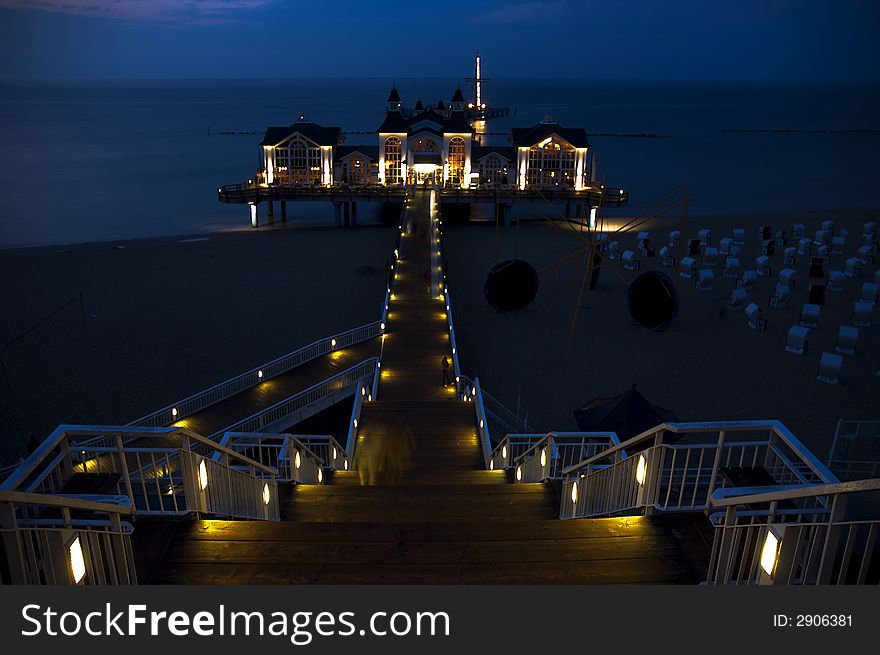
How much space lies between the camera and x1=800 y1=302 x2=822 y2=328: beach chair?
Result: 920 inches

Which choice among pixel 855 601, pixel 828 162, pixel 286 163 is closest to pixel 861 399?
pixel 855 601

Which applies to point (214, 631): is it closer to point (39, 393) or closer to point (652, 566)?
point (652, 566)

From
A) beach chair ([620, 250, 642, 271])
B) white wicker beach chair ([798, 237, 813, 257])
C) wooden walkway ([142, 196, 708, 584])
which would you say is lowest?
beach chair ([620, 250, 642, 271])

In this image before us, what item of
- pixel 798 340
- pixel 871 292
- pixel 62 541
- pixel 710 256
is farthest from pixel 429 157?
pixel 62 541

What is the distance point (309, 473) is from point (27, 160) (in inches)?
3334

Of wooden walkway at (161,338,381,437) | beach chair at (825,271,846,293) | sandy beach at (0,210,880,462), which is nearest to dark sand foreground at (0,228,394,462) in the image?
sandy beach at (0,210,880,462)

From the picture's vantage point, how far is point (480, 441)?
1263 centimetres

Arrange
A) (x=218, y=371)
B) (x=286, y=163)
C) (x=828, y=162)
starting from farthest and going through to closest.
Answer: (x=828, y=162), (x=286, y=163), (x=218, y=371)

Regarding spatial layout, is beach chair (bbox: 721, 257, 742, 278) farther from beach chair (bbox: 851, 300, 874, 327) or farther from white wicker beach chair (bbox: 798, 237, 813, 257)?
beach chair (bbox: 851, 300, 874, 327)

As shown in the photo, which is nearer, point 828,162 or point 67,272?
point 67,272

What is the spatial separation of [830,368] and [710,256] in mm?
14631

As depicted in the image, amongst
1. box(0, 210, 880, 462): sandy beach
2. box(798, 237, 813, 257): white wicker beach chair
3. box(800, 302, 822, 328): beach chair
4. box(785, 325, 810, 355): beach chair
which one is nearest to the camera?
box(0, 210, 880, 462): sandy beach

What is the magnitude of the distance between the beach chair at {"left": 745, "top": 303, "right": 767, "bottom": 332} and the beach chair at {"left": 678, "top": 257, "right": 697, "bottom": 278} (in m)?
6.53

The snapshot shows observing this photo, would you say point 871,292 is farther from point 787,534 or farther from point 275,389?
point 787,534
